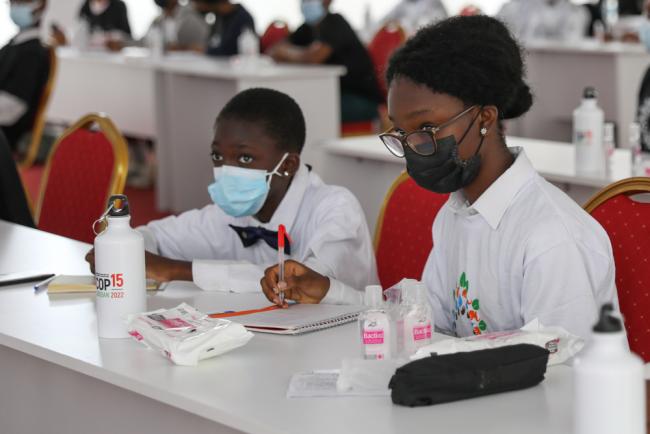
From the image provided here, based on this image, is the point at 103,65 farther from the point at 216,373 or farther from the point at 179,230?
the point at 216,373

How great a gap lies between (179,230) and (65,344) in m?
0.79

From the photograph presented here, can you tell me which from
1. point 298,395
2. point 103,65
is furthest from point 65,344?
point 103,65

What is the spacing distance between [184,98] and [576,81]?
230 cm

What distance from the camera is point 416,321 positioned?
1692mm

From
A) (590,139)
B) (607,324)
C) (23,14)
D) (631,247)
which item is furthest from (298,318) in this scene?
(23,14)

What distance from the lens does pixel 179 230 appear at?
104 inches

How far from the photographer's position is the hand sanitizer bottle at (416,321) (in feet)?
5.54

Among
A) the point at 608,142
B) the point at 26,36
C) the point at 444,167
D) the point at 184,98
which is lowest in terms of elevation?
the point at 184,98

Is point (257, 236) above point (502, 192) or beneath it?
beneath

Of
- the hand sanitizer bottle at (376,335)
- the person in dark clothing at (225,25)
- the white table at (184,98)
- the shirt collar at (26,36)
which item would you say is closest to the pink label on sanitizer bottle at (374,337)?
the hand sanitizer bottle at (376,335)

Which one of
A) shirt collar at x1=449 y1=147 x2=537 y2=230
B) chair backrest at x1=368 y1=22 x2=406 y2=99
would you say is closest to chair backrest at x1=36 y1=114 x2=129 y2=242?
shirt collar at x1=449 y1=147 x2=537 y2=230

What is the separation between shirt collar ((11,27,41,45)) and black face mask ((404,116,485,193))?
4214mm

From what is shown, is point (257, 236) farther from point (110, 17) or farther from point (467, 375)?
point (110, 17)

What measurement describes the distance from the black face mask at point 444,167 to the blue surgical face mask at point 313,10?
5.24 metres
